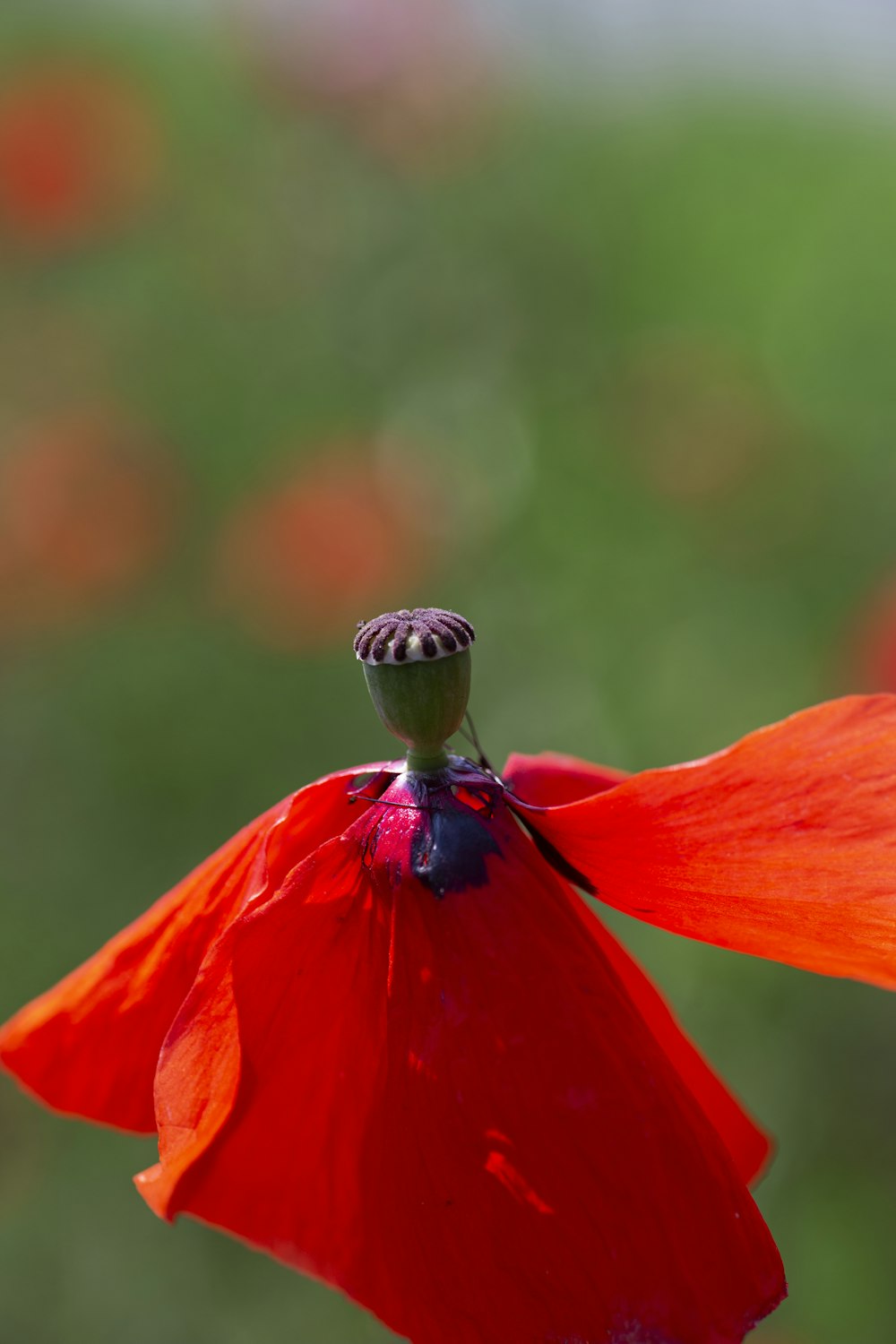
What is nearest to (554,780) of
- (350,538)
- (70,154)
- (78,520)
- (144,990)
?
(144,990)

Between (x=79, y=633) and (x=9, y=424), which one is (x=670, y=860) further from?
(x=9, y=424)

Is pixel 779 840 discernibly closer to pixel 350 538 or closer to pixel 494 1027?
pixel 494 1027

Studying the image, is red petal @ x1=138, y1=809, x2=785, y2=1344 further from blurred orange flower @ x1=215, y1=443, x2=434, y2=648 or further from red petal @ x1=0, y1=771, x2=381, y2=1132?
blurred orange flower @ x1=215, y1=443, x2=434, y2=648

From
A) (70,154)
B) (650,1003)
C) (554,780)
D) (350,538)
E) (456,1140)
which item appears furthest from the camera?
(70,154)

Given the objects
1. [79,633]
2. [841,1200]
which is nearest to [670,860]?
[841,1200]

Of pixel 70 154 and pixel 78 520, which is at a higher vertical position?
pixel 70 154

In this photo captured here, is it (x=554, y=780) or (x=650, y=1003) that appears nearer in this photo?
(x=650, y=1003)

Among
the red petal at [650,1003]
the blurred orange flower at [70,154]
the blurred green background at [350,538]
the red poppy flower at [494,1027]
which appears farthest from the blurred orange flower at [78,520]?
the red poppy flower at [494,1027]

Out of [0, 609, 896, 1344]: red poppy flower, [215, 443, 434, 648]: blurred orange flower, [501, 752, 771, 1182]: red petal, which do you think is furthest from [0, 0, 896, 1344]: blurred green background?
[0, 609, 896, 1344]: red poppy flower
